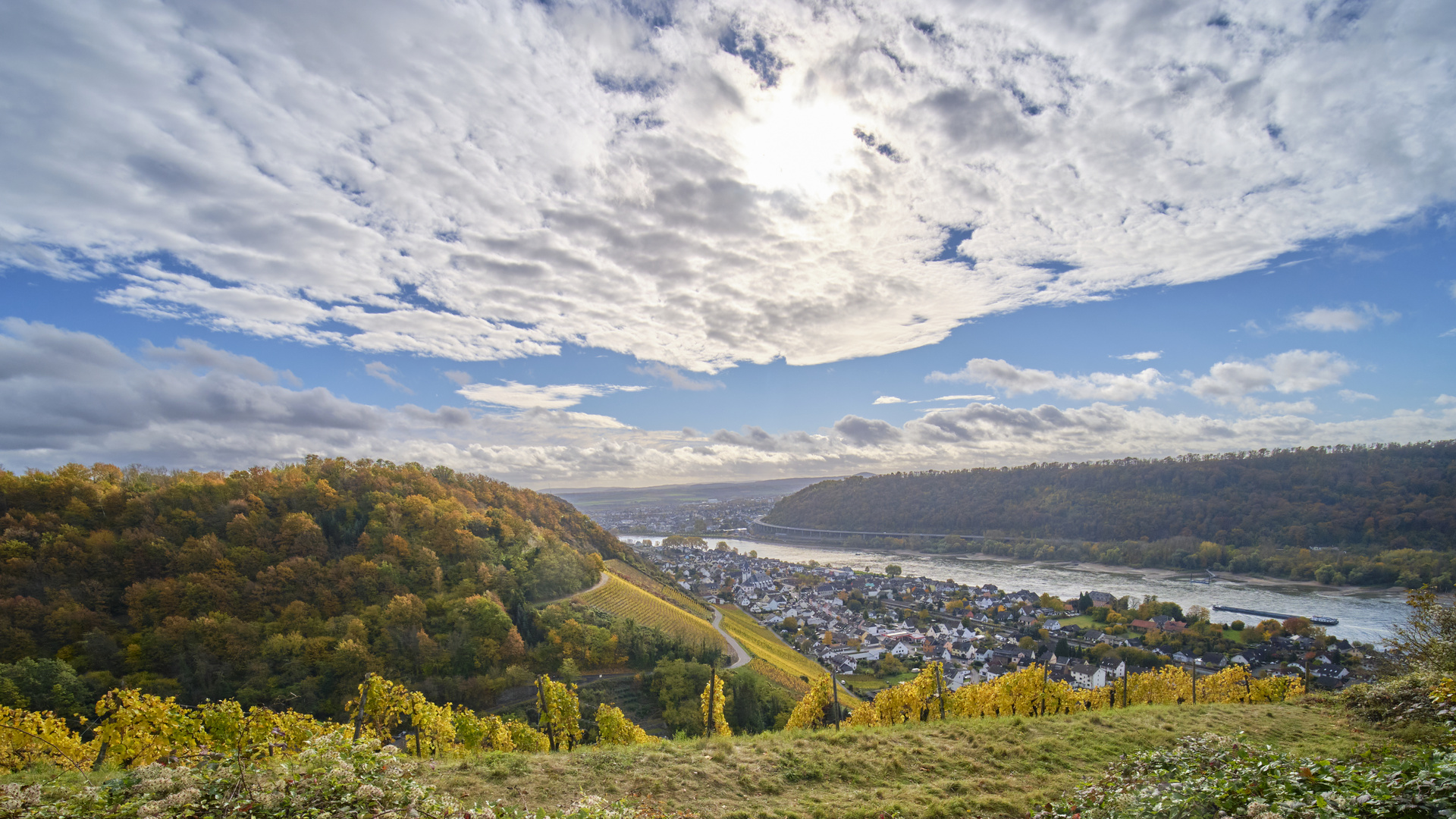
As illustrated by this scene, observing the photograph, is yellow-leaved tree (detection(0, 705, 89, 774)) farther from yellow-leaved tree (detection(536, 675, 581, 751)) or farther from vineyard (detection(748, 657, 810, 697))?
vineyard (detection(748, 657, 810, 697))

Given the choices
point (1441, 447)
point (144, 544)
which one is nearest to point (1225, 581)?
point (1441, 447)

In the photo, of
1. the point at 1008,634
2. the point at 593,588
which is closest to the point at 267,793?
the point at 593,588

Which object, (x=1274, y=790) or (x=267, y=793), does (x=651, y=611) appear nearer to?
(x=267, y=793)

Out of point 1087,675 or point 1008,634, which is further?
point 1008,634

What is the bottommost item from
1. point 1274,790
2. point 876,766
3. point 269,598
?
point 269,598

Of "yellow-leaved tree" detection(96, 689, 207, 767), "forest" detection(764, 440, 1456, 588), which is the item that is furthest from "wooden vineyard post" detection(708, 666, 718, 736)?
"forest" detection(764, 440, 1456, 588)

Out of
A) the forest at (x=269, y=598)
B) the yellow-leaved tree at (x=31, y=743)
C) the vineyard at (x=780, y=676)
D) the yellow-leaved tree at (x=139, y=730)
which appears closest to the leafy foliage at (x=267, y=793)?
the yellow-leaved tree at (x=31, y=743)
